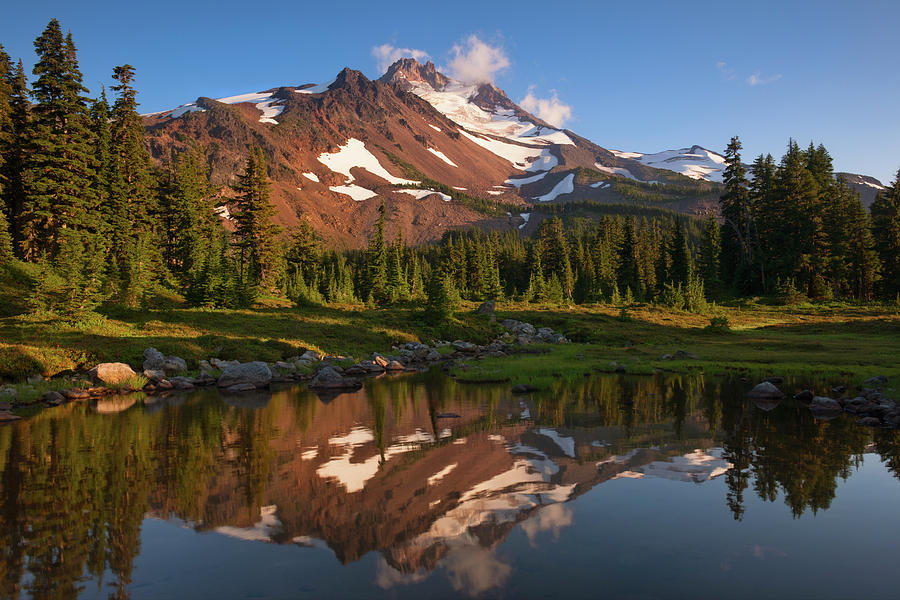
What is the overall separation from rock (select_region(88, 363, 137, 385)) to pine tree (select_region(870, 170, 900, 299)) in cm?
7886

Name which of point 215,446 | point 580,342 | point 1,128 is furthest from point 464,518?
point 1,128

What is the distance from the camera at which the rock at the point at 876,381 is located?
774 inches

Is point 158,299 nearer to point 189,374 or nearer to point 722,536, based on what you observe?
point 189,374

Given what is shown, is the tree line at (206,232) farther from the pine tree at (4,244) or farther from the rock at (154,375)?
the rock at (154,375)

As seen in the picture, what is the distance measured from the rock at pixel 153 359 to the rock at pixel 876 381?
35.7m

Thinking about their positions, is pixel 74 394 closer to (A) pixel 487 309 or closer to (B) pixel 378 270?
(A) pixel 487 309

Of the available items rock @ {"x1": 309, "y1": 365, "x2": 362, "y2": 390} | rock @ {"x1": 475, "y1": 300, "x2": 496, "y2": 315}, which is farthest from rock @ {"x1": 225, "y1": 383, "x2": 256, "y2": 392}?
rock @ {"x1": 475, "y1": 300, "x2": 496, "y2": 315}

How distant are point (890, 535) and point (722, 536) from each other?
294cm

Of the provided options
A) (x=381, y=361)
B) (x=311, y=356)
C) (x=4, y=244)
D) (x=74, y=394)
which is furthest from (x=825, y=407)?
(x=4, y=244)

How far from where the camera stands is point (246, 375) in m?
27.5

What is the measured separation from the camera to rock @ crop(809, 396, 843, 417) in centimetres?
1691

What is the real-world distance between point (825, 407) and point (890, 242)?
62193 millimetres

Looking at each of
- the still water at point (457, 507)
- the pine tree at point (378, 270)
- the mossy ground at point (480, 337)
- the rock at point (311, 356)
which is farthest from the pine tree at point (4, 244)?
the pine tree at point (378, 270)

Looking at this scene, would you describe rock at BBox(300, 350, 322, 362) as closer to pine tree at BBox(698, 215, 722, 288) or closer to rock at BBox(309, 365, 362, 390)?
rock at BBox(309, 365, 362, 390)
